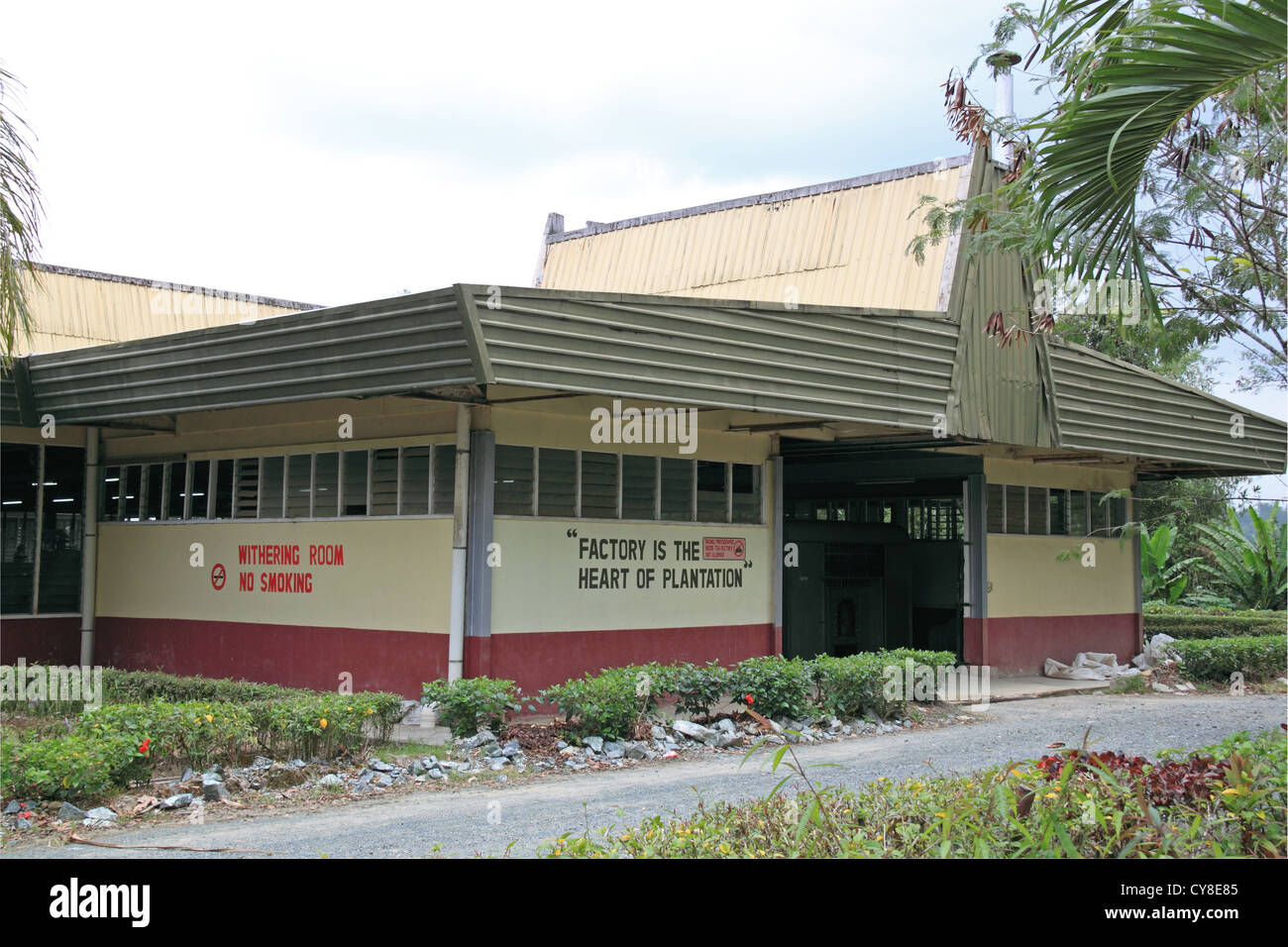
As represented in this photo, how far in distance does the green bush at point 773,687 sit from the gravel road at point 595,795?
30.0 inches

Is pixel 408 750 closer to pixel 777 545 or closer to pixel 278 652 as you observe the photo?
pixel 278 652

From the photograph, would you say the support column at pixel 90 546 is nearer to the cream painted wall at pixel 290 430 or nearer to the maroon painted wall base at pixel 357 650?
the maroon painted wall base at pixel 357 650

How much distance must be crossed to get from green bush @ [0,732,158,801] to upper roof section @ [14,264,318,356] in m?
11.1

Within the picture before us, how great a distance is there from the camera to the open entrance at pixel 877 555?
18.6 metres

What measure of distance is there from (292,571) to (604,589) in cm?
425

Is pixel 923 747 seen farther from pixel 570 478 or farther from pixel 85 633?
pixel 85 633

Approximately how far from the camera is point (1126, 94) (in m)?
6.19

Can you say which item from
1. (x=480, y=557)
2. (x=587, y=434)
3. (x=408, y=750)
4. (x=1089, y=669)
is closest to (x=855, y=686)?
(x=587, y=434)

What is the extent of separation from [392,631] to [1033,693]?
9381 millimetres

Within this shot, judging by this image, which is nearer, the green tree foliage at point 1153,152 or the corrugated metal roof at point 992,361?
the green tree foliage at point 1153,152

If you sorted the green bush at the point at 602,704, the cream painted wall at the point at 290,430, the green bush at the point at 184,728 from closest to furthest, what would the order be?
1. the green bush at the point at 184,728
2. the green bush at the point at 602,704
3. the cream painted wall at the point at 290,430

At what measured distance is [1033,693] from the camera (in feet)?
58.4

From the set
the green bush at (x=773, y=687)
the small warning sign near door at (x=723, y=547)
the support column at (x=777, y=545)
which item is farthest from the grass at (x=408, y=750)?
the support column at (x=777, y=545)
